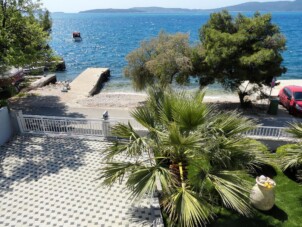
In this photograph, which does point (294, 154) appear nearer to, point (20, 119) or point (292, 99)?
point (292, 99)

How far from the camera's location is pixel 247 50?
14.5m

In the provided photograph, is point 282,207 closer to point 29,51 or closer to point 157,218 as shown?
point 157,218

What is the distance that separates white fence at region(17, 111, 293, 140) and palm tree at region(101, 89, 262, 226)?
388 cm

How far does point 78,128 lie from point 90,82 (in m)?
14.4

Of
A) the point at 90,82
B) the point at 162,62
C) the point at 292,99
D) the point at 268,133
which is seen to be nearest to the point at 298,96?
the point at 292,99

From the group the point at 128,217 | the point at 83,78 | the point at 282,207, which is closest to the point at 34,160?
the point at 128,217

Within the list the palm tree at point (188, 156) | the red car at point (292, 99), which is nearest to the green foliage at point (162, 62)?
the red car at point (292, 99)

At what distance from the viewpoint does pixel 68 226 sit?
22.1 ft

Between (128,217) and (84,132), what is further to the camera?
(84,132)

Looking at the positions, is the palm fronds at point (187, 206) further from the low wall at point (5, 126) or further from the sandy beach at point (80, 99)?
the sandy beach at point (80, 99)

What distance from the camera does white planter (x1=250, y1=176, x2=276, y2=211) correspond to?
718cm

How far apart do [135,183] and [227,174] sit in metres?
1.98

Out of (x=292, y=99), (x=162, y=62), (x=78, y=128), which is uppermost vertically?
(x=162, y=62)

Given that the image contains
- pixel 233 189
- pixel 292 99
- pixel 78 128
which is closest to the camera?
pixel 233 189
